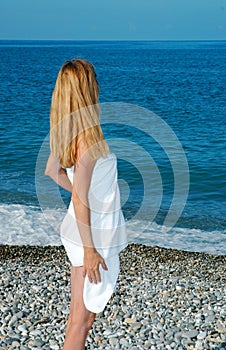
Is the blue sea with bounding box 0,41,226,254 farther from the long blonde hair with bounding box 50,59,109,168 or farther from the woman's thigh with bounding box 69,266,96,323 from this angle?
the woman's thigh with bounding box 69,266,96,323

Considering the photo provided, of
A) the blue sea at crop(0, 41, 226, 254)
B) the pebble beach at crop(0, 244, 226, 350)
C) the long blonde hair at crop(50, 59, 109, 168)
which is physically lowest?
the blue sea at crop(0, 41, 226, 254)

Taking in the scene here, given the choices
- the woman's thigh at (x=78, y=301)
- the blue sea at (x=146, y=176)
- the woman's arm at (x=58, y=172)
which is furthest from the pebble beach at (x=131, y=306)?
the woman's arm at (x=58, y=172)

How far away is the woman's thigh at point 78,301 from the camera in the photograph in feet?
11.7

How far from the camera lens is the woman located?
3287 mm

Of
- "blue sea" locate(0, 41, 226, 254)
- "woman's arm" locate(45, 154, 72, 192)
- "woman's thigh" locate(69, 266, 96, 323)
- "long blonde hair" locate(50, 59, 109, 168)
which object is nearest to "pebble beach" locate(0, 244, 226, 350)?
"blue sea" locate(0, 41, 226, 254)

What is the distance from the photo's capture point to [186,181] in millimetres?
17391

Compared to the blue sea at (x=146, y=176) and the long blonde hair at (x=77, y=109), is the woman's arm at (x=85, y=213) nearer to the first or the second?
the long blonde hair at (x=77, y=109)

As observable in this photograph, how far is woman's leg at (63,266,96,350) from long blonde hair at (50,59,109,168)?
0.76m

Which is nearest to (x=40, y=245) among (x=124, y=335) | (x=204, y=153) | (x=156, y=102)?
(x=124, y=335)

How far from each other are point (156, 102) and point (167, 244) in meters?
33.6

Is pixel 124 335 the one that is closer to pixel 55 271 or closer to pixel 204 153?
pixel 55 271

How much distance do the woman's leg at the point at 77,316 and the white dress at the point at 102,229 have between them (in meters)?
0.06

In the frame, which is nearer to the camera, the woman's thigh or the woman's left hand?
the woman's left hand

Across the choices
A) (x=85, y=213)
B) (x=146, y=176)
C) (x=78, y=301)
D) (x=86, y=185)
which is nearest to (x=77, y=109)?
(x=86, y=185)
